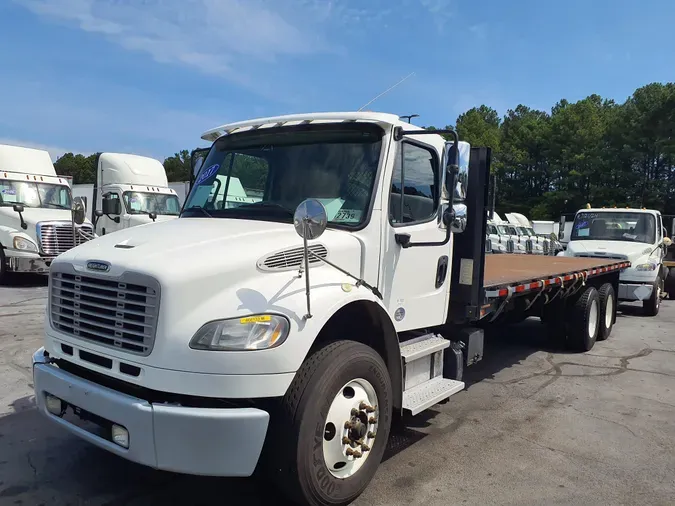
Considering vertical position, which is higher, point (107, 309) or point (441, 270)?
point (441, 270)

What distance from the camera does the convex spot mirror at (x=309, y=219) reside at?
2953mm

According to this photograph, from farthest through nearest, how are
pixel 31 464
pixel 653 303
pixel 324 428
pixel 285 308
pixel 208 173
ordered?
pixel 653 303, pixel 208 173, pixel 31 464, pixel 324 428, pixel 285 308

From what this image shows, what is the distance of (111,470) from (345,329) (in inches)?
74.0

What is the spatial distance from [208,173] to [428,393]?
2.43m

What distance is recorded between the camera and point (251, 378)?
288cm

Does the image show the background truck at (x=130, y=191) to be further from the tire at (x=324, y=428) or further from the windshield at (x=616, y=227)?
the tire at (x=324, y=428)

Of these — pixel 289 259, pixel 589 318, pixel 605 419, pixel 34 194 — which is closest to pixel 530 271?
pixel 589 318

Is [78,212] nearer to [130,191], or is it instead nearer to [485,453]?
[485,453]

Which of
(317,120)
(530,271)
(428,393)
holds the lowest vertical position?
(428,393)

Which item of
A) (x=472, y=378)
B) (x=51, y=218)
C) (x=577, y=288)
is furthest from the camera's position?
(x=51, y=218)

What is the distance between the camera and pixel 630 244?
12.0m

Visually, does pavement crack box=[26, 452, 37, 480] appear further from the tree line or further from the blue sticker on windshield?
the tree line

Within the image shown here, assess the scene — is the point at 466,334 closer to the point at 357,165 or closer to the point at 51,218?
the point at 357,165

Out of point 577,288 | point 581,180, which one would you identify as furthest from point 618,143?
point 577,288
